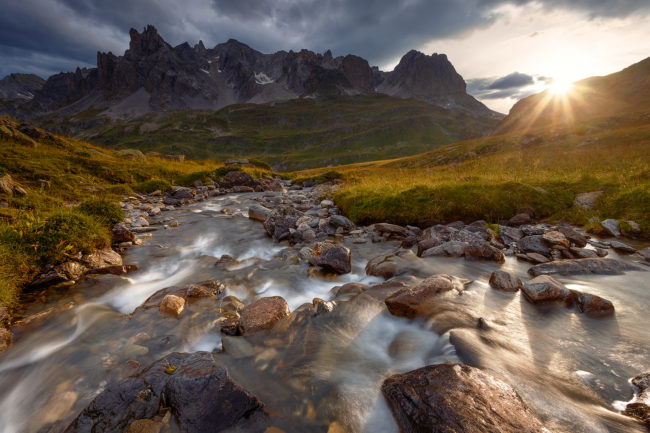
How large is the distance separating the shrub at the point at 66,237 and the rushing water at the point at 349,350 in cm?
105

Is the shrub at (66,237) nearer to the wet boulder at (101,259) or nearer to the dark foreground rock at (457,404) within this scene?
the wet boulder at (101,259)

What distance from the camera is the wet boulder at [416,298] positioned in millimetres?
4688

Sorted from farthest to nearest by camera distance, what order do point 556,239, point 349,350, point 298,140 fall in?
point 298,140
point 556,239
point 349,350

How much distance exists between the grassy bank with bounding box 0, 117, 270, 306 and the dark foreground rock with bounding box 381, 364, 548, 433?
7.26m

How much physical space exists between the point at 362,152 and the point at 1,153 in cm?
14431

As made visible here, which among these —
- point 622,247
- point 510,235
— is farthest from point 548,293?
point 622,247

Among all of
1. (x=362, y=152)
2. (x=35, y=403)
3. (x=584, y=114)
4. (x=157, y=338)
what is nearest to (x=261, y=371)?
(x=157, y=338)

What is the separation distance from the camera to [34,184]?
1256cm

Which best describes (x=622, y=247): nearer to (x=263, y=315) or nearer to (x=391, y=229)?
(x=391, y=229)

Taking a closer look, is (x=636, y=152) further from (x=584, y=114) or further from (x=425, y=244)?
(x=584, y=114)

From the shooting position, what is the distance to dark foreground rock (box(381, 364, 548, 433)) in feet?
7.73

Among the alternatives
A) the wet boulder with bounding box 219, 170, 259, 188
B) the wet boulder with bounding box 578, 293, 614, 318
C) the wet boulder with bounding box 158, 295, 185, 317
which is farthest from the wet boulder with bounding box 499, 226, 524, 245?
the wet boulder with bounding box 219, 170, 259, 188

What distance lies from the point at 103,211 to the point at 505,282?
11940 millimetres

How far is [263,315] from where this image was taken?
4715 mm
